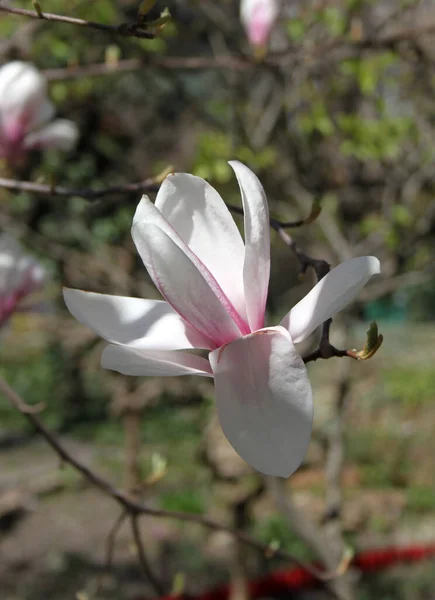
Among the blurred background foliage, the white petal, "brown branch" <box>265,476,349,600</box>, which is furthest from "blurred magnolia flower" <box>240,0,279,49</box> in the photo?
"brown branch" <box>265,476,349,600</box>

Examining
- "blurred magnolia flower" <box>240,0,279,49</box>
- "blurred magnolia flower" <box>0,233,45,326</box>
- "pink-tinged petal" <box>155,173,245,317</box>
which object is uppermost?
"pink-tinged petal" <box>155,173,245,317</box>

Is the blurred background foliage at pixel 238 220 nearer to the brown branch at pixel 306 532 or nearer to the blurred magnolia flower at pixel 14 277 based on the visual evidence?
the blurred magnolia flower at pixel 14 277

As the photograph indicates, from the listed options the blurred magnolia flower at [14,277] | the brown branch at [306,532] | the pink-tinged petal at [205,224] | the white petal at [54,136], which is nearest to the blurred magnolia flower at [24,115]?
the white petal at [54,136]

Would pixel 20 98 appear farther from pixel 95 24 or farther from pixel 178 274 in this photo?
pixel 178 274

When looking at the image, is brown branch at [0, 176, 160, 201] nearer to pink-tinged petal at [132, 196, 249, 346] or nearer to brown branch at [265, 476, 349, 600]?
pink-tinged petal at [132, 196, 249, 346]

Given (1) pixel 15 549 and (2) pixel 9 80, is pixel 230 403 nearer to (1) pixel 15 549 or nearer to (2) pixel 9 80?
(2) pixel 9 80
